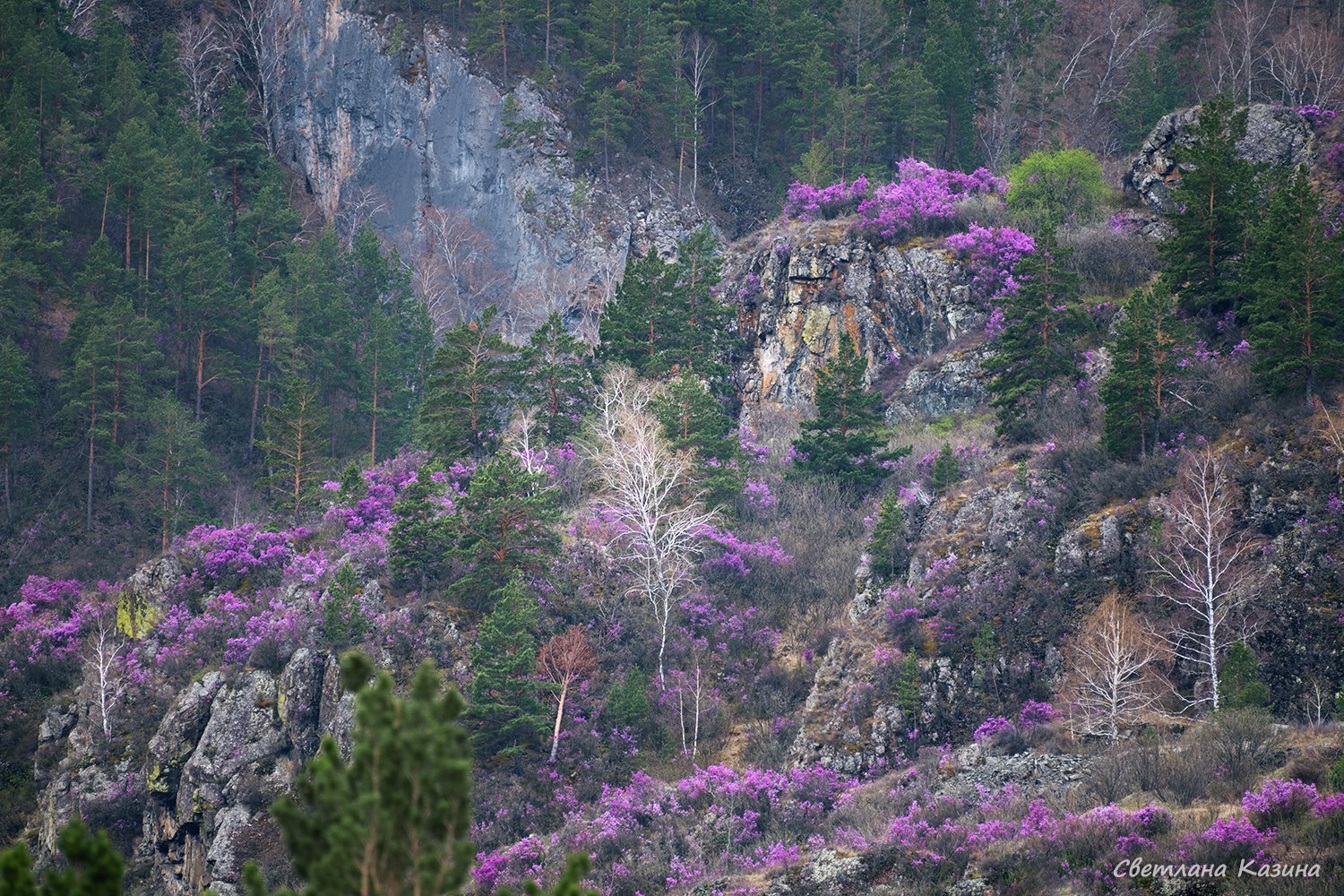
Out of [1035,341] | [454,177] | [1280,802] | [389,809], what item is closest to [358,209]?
[454,177]

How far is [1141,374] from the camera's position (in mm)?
32062

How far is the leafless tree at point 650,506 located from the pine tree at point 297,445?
1112 centimetres

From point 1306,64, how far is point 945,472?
34672mm

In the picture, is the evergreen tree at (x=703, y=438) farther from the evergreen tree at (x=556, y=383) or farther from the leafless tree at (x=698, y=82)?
the leafless tree at (x=698, y=82)

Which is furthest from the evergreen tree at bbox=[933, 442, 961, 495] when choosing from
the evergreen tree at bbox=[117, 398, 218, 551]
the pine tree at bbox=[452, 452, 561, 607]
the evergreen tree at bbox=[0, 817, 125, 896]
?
the evergreen tree at bbox=[0, 817, 125, 896]

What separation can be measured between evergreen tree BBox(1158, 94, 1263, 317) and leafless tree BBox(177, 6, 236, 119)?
5862 cm

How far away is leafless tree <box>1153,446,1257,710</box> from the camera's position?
1070 inches

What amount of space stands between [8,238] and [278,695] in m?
27.0

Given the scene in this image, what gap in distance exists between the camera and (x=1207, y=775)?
22.6 m

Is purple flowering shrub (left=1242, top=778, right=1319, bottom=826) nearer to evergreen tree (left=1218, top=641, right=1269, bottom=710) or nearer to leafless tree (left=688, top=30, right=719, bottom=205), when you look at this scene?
A: evergreen tree (left=1218, top=641, right=1269, bottom=710)

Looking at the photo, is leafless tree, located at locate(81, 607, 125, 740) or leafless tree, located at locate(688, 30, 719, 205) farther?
leafless tree, located at locate(688, 30, 719, 205)

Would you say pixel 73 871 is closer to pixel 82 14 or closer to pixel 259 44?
pixel 82 14

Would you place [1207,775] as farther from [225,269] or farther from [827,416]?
[225,269]

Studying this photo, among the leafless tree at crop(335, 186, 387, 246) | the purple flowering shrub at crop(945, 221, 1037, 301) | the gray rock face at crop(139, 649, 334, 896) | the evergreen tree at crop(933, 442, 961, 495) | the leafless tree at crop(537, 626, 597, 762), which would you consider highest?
the leafless tree at crop(335, 186, 387, 246)
